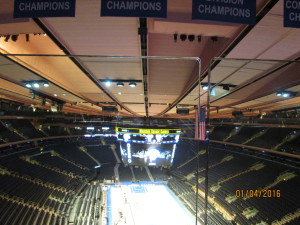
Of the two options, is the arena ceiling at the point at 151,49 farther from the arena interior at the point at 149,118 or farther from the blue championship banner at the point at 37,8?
the blue championship banner at the point at 37,8

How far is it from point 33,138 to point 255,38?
20273mm

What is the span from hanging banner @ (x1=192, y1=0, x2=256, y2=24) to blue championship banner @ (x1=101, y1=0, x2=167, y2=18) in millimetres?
398

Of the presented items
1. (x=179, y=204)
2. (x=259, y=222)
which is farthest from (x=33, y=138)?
(x=259, y=222)

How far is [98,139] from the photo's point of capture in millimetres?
29469

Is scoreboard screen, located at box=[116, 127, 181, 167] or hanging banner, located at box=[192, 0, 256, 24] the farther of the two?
scoreboard screen, located at box=[116, 127, 181, 167]

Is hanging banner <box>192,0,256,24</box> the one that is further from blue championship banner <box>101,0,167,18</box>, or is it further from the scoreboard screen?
the scoreboard screen

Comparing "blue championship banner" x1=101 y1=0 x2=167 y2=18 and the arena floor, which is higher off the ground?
"blue championship banner" x1=101 y1=0 x2=167 y2=18

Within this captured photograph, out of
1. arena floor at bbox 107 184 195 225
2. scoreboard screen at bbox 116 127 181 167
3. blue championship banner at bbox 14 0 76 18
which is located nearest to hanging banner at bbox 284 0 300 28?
blue championship banner at bbox 14 0 76 18

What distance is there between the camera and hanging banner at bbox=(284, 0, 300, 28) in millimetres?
2715
